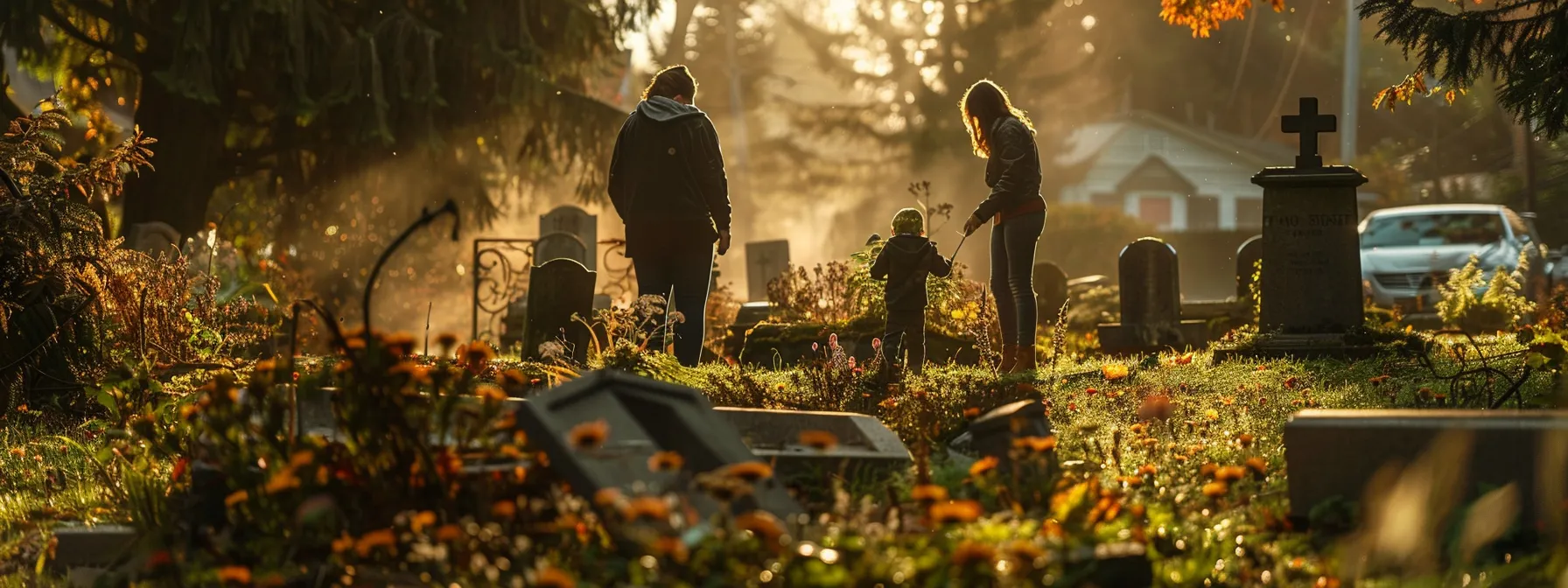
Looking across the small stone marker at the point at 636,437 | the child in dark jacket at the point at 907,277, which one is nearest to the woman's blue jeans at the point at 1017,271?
the child in dark jacket at the point at 907,277

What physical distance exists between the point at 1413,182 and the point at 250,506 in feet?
138

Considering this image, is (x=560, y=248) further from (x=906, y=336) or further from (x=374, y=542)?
(x=374, y=542)

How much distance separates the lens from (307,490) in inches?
153

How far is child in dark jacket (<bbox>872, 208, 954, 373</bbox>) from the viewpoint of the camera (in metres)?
8.81

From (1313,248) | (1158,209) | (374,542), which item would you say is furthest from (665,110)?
(1158,209)

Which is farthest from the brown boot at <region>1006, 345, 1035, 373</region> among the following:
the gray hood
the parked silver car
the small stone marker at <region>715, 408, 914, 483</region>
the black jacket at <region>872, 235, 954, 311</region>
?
the parked silver car

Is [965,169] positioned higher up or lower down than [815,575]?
higher up

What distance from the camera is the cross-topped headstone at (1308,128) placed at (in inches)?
434

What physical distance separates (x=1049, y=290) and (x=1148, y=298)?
3055mm

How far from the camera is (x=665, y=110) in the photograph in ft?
27.7

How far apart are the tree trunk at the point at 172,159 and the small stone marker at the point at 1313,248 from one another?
9920mm

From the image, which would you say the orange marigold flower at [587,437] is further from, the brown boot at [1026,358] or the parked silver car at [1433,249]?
the parked silver car at [1433,249]

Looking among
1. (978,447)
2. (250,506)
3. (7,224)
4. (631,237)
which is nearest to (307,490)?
(250,506)

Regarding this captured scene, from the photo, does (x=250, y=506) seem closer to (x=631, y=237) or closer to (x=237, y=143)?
(x=631, y=237)
